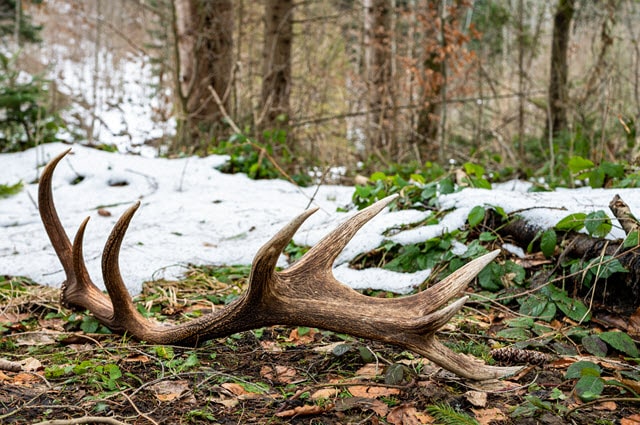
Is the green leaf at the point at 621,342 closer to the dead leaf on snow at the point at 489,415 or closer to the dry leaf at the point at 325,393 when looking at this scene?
the dead leaf on snow at the point at 489,415

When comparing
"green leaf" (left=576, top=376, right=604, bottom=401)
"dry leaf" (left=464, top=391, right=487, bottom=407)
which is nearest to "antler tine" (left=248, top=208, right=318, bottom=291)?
"dry leaf" (left=464, top=391, right=487, bottom=407)

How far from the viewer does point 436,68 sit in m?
7.84

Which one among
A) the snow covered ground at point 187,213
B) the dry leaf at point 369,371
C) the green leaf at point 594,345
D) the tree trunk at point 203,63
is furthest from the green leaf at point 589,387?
the tree trunk at point 203,63

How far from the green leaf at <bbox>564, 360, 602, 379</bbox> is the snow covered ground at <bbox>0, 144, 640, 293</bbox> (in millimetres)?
990

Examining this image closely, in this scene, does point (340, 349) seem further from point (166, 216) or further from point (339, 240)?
point (166, 216)

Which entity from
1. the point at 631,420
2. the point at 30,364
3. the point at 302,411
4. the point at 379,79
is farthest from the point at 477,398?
the point at 379,79

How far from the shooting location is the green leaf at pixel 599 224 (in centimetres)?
257

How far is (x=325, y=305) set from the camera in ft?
6.11

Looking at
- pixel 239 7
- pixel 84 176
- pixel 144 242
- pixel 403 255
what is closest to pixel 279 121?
pixel 239 7

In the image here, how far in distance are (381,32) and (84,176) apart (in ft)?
15.8

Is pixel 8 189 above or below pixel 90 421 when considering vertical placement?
below

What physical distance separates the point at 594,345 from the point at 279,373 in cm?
123

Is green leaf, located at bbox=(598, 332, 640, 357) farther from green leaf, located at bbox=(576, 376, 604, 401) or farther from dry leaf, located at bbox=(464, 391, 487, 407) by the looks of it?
dry leaf, located at bbox=(464, 391, 487, 407)

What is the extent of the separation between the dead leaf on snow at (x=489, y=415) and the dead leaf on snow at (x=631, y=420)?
1.12 ft
